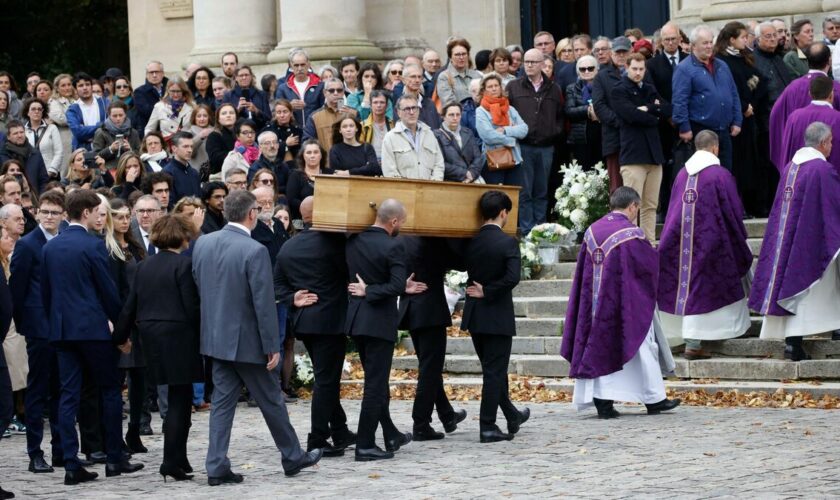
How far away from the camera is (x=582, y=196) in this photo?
17.3 m

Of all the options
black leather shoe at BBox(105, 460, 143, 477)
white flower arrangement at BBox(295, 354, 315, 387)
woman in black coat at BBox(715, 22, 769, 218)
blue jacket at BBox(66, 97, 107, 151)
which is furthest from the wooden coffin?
blue jacket at BBox(66, 97, 107, 151)

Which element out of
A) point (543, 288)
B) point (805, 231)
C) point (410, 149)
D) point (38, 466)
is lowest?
point (38, 466)

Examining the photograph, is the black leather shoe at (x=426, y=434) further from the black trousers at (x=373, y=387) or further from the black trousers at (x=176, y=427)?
the black trousers at (x=176, y=427)

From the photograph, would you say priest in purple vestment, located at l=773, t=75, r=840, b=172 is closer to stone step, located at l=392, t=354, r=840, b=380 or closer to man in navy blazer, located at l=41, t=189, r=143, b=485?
stone step, located at l=392, t=354, r=840, b=380

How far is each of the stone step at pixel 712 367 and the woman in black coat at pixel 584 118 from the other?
126 inches

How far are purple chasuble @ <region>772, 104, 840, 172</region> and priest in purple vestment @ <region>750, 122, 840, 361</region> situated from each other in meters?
0.86

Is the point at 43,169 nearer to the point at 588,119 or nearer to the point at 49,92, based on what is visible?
the point at 49,92

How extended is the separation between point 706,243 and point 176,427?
5.45 m

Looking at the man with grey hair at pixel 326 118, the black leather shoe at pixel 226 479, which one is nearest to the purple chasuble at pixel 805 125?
the man with grey hair at pixel 326 118

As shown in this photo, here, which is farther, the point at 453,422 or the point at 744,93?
the point at 744,93

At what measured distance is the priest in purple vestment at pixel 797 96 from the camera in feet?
51.9

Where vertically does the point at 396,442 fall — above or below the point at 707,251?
below

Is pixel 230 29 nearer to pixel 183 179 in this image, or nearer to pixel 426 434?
pixel 183 179

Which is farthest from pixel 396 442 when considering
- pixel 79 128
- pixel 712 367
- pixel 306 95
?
pixel 79 128
